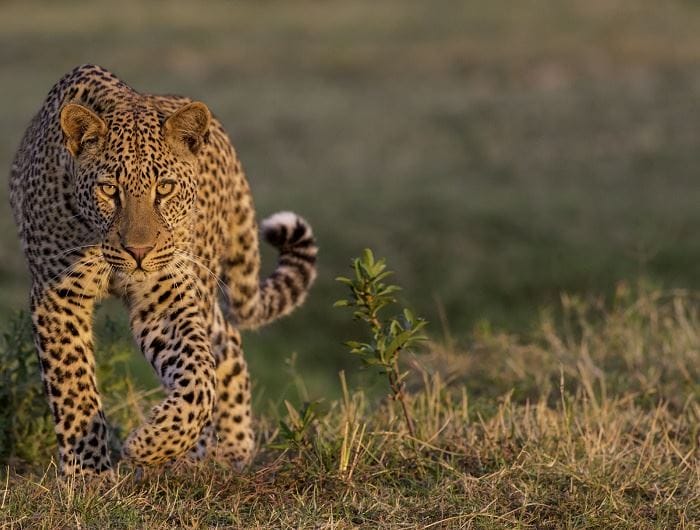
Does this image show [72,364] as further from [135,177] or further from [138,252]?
[135,177]

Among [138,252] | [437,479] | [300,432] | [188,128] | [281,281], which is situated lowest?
[437,479]

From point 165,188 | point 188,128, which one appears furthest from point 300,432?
point 188,128

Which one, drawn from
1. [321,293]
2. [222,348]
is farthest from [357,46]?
[222,348]

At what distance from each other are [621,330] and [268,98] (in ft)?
44.5

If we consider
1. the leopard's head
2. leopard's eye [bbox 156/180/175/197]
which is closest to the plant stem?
the leopard's head

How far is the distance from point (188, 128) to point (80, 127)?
400mm

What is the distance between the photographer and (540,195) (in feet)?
48.9

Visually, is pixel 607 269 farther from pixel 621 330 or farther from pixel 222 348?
pixel 222 348

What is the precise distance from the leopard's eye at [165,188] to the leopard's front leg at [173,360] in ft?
1.14

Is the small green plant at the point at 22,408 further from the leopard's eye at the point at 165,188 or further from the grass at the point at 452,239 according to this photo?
the leopard's eye at the point at 165,188

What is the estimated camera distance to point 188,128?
202 inches

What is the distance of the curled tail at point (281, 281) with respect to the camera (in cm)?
631

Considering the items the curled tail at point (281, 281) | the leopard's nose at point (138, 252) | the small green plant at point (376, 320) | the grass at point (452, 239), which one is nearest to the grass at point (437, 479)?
the grass at point (452, 239)

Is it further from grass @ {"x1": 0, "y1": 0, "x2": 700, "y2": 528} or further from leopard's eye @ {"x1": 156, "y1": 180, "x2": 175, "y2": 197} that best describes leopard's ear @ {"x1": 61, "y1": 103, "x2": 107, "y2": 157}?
grass @ {"x1": 0, "y1": 0, "x2": 700, "y2": 528}
